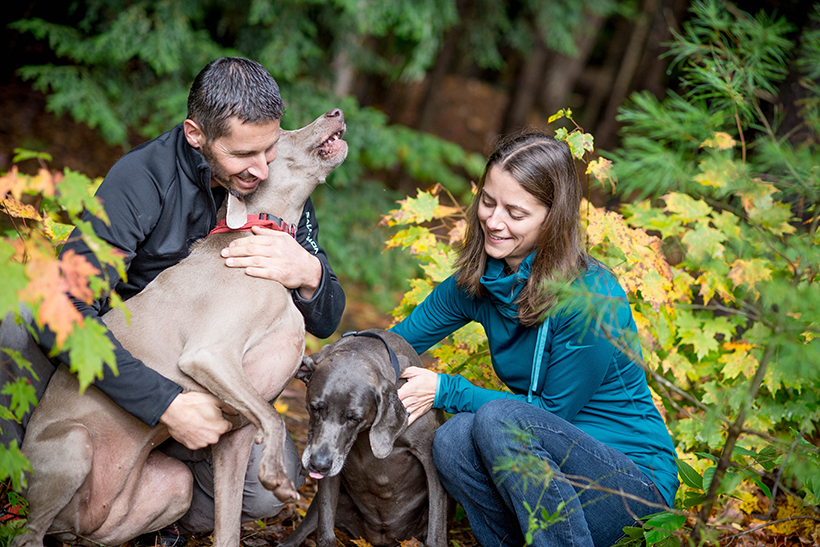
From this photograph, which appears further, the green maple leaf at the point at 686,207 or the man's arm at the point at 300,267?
the green maple leaf at the point at 686,207

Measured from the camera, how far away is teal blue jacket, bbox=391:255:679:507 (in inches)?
104

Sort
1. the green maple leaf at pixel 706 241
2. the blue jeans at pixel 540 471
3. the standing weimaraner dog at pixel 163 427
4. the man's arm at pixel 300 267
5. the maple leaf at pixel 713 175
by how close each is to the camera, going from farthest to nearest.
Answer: the green maple leaf at pixel 706 241, the maple leaf at pixel 713 175, the man's arm at pixel 300 267, the blue jeans at pixel 540 471, the standing weimaraner dog at pixel 163 427

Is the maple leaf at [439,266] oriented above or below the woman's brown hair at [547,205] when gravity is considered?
below

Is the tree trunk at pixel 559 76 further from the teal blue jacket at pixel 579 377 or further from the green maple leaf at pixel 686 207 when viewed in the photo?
the teal blue jacket at pixel 579 377

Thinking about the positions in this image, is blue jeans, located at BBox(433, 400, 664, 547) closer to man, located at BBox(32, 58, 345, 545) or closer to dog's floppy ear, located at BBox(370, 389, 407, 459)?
dog's floppy ear, located at BBox(370, 389, 407, 459)

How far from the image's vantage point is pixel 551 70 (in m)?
14.3

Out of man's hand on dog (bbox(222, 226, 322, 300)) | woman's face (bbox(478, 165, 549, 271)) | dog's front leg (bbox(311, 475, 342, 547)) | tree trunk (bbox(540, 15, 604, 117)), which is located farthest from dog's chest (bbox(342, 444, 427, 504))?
tree trunk (bbox(540, 15, 604, 117))

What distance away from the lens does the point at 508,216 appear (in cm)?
281

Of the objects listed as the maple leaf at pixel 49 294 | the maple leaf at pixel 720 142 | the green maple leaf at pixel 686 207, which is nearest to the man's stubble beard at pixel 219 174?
the maple leaf at pixel 49 294

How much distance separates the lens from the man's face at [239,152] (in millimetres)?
2607

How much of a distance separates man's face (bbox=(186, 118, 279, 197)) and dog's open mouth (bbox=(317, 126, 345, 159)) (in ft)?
0.87

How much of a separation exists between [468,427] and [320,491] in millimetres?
723

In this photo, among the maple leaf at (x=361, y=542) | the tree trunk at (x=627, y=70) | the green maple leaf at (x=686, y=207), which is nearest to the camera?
the maple leaf at (x=361, y=542)

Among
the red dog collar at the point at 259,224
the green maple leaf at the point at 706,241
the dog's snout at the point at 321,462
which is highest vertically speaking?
the green maple leaf at the point at 706,241
